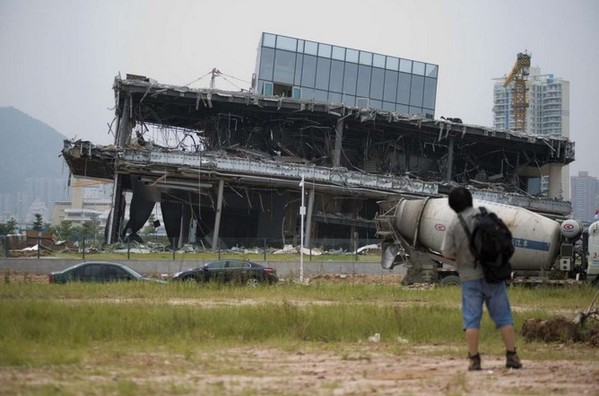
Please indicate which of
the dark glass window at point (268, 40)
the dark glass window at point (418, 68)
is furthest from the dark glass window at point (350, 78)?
the dark glass window at point (268, 40)

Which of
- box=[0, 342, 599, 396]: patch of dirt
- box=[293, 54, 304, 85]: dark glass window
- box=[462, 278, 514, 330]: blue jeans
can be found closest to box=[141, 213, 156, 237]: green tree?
box=[293, 54, 304, 85]: dark glass window

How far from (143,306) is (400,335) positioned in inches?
187

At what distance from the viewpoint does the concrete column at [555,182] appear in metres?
70.3

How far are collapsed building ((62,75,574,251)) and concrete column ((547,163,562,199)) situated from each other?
190mm

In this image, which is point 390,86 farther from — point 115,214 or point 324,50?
point 115,214

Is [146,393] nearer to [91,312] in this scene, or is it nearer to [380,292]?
[91,312]

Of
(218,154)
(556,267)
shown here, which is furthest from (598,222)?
(218,154)

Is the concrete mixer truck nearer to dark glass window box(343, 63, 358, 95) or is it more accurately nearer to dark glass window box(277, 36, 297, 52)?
dark glass window box(277, 36, 297, 52)

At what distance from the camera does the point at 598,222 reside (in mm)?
24219

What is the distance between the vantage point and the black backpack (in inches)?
316

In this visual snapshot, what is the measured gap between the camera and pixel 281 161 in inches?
2350

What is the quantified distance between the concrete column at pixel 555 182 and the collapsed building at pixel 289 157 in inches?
6.5

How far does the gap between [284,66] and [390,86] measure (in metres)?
12.0

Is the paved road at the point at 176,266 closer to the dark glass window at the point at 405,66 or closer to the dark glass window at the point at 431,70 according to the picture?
the dark glass window at the point at 405,66
